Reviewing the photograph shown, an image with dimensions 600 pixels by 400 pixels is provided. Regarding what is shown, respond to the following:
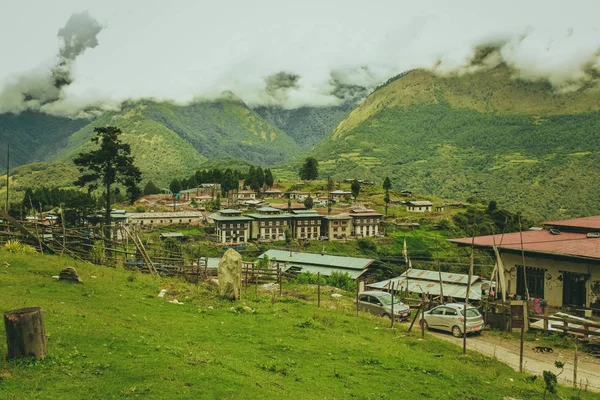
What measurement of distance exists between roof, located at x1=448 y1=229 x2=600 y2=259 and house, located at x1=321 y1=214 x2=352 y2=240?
89.1 m

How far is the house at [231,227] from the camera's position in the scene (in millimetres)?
106369

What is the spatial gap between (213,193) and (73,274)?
133m

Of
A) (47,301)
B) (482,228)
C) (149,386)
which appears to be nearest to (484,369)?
(149,386)

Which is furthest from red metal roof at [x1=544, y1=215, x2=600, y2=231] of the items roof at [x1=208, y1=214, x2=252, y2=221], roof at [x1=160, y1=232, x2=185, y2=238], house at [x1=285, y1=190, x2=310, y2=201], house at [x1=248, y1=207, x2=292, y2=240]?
house at [x1=285, y1=190, x2=310, y2=201]

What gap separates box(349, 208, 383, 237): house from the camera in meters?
119

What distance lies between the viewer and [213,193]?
150 meters

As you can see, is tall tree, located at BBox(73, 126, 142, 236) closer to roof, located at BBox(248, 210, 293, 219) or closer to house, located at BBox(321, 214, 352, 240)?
roof, located at BBox(248, 210, 293, 219)

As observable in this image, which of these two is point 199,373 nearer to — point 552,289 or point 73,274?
point 73,274

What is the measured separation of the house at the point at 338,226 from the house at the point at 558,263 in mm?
89944

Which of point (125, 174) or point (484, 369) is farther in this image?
point (125, 174)

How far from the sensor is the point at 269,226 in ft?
382

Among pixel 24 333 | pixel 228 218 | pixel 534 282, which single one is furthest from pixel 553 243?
pixel 228 218

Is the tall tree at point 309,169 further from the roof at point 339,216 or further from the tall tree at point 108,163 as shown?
the tall tree at point 108,163

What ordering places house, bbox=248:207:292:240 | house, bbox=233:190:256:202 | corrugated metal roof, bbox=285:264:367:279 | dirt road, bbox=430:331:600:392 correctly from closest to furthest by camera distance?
dirt road, bbox=430:331:600:392
corrugated metal roof, bbox=285:264:367:279
house, bbox=248:207:292:240
house, bbox=233:190:256:202
